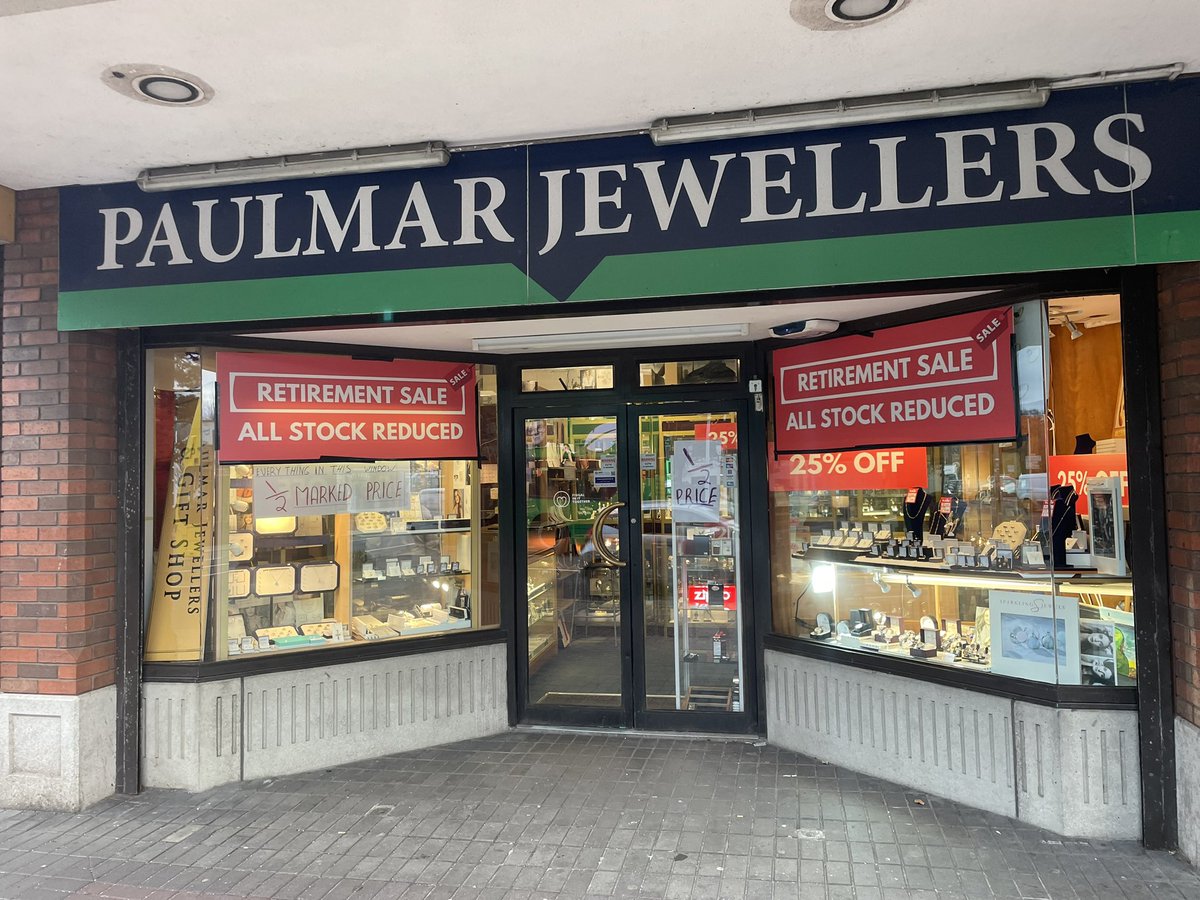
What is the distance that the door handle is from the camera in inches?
220

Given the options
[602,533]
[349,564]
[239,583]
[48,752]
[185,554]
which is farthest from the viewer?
[602,533]

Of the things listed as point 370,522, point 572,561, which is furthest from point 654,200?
point 370,522

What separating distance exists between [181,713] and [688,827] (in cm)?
317

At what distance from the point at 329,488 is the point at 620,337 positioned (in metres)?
2.30

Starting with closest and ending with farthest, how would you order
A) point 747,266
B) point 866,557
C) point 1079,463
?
point 747,266
point 1079,463
point 866,557

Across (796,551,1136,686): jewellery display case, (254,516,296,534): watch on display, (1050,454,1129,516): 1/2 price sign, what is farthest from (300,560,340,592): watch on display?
(1050,454,1129,516): 1/2 price sign

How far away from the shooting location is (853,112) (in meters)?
3.48

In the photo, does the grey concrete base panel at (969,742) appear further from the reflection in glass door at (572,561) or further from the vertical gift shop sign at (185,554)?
the vertical gift shop sign at (185,554)

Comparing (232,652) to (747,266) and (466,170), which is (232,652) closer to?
(466,170)

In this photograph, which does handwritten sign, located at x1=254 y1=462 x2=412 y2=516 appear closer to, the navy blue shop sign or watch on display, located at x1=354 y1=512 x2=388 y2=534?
watch on display, located at x1=354 y1=512 x2=388 y2=534

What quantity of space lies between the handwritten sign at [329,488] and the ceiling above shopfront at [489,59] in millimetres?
2152

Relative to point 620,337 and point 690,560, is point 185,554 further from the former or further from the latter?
point 690,560

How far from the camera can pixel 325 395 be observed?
513 cm

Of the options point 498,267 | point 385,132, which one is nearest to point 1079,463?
point 498,267
